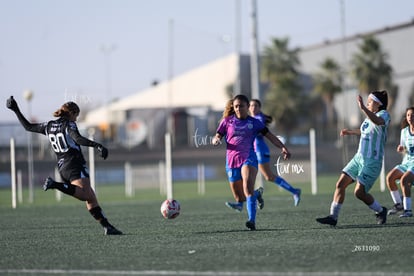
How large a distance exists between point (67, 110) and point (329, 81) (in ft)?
200

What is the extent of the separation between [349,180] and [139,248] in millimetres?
3746

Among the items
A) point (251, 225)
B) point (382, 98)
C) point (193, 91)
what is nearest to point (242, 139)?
point (251, 225)

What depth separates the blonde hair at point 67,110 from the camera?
42.4 ft

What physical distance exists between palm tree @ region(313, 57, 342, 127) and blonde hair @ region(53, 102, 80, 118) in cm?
6041

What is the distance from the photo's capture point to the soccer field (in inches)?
358

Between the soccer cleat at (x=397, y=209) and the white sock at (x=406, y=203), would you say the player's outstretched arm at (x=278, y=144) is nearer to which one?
the white sock at (x=406, y=203)

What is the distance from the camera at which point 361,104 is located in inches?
475

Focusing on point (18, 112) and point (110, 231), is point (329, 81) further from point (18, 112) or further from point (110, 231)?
point (110, 231)

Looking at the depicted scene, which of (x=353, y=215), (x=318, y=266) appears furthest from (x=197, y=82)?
(x=318, y=266)

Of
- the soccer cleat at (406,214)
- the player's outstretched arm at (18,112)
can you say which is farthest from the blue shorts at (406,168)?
the player's outstretched arm at (18,112)

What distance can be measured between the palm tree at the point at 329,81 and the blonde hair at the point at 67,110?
6041cm

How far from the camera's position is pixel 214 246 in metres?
11.1

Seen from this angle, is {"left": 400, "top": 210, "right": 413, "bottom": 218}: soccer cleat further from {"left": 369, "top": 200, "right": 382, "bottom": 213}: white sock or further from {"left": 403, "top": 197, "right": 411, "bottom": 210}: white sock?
{"left": 369, "top": 200, "right": 382, "bottom": 213}: white sock

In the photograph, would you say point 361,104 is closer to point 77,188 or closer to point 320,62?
point 77,188
